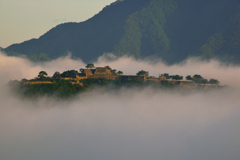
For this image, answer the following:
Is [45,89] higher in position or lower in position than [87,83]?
lower

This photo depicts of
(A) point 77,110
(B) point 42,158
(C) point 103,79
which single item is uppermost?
(C) point 103,79

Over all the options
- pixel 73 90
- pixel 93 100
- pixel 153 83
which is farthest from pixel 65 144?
pixel 153 83

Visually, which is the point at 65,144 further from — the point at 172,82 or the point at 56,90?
the point at 172,82

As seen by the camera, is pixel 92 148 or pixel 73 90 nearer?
pixel 73 90

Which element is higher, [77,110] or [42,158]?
[77,110]

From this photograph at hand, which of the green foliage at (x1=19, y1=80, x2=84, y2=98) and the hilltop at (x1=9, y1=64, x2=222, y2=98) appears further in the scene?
the hilltop at (x1=9, y1=64, x2=222, y2=98)

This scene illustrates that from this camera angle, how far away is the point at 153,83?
180250 millimetres

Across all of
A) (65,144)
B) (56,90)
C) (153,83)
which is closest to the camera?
(56,90)

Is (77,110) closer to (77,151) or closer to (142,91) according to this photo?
(77,151)

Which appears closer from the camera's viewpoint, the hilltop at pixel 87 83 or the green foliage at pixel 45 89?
the green foliage at pixel 45 89

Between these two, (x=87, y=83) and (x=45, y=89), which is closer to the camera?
(x=45, y=89)

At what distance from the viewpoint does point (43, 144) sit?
19650 cm

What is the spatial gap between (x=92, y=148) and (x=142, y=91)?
3843cm

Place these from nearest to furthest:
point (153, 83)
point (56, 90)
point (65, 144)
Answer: point (56, 90) < point (153, 83) < point (65, 144)
